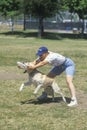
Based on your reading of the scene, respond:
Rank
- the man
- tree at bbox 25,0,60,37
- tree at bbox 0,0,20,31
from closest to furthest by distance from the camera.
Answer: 1. the man
2. tree at bbox 25,0,60,37
3. tree at bbox 0,0,20,31

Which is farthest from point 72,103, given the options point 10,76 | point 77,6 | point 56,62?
point 77,6

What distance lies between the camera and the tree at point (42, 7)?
52438 mm

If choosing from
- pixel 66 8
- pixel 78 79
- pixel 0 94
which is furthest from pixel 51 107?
pixel 66 8

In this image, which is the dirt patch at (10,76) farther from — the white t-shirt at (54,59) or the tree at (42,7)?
the tree at (42,7)

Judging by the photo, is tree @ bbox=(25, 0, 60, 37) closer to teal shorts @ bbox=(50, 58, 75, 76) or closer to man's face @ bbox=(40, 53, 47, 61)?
teal shorts @ bbox=(50, 58, 75, 76)

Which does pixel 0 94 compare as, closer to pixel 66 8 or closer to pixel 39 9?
pixel 39 9

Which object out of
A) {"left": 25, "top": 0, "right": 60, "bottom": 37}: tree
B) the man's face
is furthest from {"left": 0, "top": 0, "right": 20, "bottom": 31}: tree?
the man's face

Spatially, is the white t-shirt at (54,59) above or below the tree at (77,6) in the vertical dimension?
above

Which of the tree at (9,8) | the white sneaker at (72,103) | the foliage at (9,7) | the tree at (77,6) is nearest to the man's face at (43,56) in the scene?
the white sneaker at (72,103)

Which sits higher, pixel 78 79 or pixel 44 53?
pixel 44 53

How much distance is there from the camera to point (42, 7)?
53438 millimetres

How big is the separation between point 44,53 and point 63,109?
1.32 meters

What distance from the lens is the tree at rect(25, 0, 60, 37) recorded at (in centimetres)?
5244

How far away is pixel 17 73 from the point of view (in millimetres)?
17641
